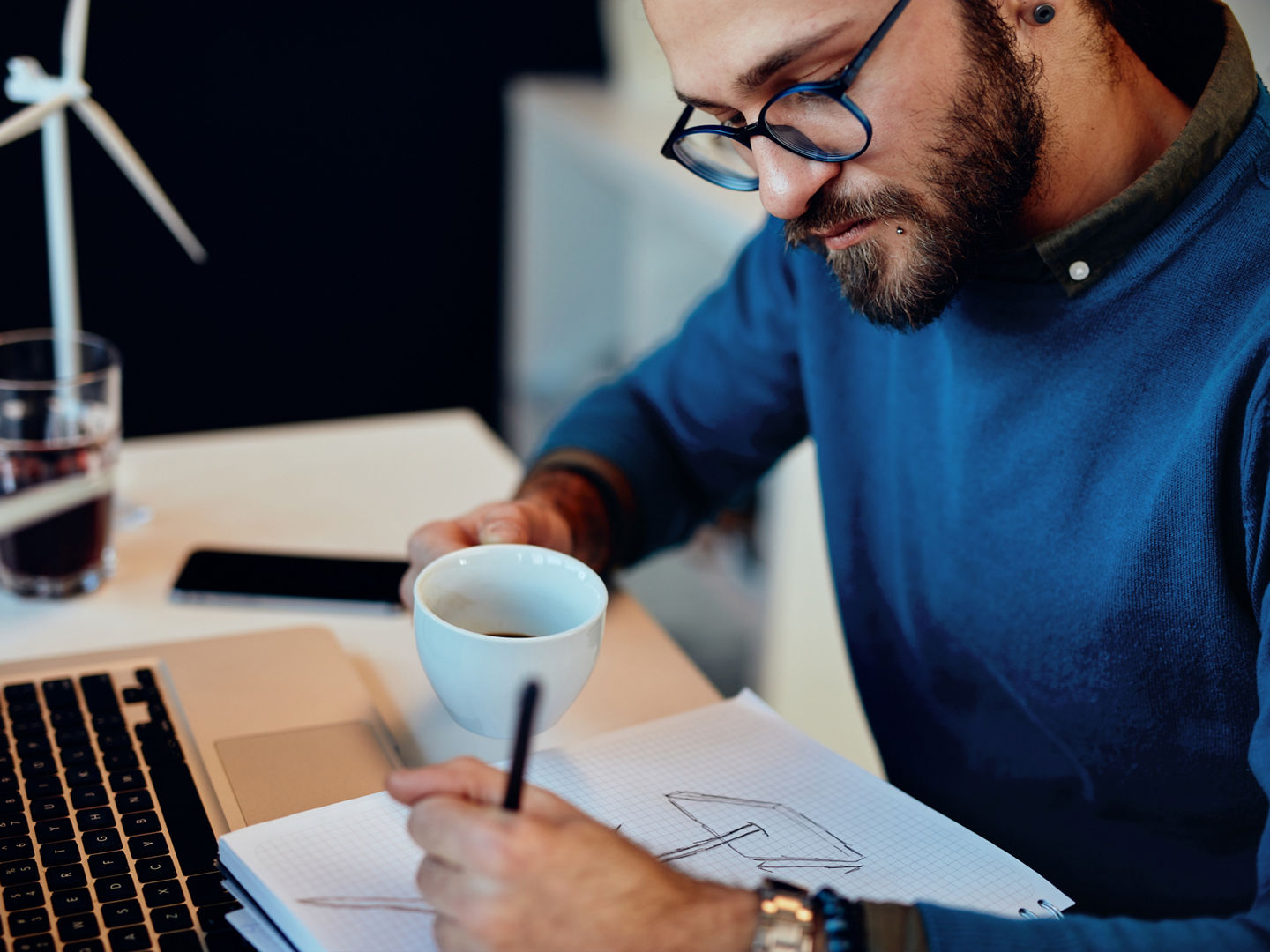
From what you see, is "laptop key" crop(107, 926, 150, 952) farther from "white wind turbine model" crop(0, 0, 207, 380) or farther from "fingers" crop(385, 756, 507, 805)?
"white wind turbine model" crop(0, 0, 207, 380)

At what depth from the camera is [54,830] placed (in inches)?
25.5

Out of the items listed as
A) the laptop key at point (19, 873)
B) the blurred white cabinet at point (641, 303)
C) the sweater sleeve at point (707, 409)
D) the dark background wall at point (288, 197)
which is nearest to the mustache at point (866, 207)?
the sweater sleeve at point (707, 409)

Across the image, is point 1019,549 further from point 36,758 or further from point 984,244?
point 36,758

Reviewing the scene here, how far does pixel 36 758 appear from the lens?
71 centimetres

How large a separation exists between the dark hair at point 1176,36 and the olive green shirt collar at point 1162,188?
0.03 meters

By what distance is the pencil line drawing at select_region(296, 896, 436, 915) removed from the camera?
0.58 m

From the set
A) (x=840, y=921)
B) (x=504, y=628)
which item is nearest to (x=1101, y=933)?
(x=840, y=921)

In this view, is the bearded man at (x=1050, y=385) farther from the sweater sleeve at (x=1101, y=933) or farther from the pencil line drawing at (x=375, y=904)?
the pencil line drawing at (x=375, y=904)

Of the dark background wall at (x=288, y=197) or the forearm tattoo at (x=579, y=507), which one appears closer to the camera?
the forearm tattoo at (x=579, y=507)

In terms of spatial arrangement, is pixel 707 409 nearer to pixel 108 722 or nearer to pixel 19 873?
pixel 108 722

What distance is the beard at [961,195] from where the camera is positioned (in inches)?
30.1

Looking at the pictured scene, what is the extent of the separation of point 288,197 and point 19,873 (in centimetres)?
193

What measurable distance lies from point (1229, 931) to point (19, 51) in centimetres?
220

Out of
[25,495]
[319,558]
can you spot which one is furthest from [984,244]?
[25,495]
